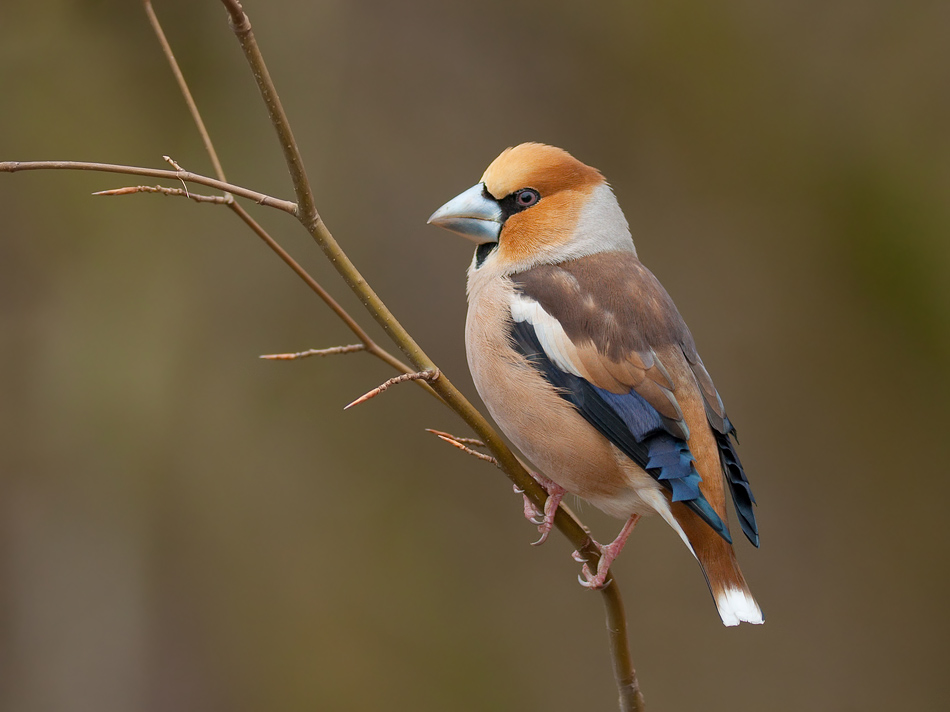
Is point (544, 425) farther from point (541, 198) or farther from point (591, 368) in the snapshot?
point (541, 198)

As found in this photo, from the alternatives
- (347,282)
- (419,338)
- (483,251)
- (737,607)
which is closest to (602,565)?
(737,607)

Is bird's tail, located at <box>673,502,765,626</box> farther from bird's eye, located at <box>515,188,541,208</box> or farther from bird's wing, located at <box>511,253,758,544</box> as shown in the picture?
bird's eye, located at <box>515,188,541,208</box>

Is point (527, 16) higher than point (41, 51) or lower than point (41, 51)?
lower

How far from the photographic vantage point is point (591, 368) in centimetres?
234

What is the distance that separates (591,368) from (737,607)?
2.19ft

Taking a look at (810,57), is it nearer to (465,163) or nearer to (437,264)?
(465,163)

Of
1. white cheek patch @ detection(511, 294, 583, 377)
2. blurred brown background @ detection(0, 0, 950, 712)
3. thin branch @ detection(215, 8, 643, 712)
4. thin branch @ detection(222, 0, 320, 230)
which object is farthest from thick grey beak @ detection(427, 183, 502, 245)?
blurred brown background @ detection(0, 0, 950, 712)

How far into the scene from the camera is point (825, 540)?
472 centimetres

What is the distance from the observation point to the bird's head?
104 inches

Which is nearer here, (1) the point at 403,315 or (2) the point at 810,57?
(1) the point at 403,315

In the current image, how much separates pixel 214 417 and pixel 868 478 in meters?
3.45

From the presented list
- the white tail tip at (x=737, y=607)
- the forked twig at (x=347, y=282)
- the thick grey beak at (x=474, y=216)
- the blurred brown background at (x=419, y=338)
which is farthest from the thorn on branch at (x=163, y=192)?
the blurred brown background at (x=419, y=338)

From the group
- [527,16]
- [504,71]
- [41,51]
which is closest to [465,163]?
[504,71]

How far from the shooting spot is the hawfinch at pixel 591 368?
219 cm
